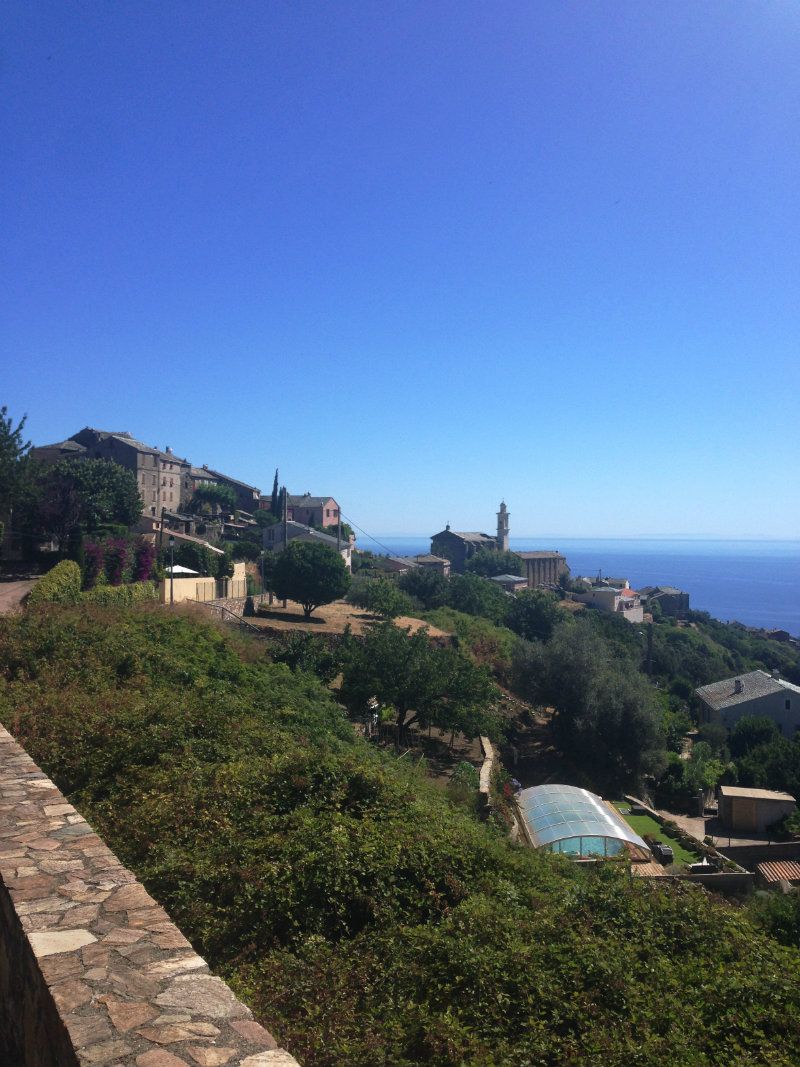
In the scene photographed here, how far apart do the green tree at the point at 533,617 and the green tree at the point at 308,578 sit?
1647 centimetres

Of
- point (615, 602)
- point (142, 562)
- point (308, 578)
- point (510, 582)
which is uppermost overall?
point (142, 562)

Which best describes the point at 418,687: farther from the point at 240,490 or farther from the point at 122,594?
the point at 240,490

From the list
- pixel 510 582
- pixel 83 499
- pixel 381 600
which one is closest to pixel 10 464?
pixel 83 499

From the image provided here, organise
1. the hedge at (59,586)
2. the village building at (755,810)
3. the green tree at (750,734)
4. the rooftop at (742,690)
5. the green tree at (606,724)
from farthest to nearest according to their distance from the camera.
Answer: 1. the rooftop at (742,690)
2. the green tree at (750,734)
3. the green tree at (606,724)
4. the village building at (755,810)
5. the hedge at (59,586)

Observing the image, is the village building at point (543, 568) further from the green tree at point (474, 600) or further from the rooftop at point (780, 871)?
the rooftop at point (780, 871)

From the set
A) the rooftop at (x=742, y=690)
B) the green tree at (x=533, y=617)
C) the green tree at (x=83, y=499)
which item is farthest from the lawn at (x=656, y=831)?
the green tree at (x=533, y=617)

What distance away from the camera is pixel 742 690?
4097cm

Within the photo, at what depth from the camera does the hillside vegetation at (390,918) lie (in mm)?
3867

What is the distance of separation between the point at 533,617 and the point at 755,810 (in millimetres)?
27875

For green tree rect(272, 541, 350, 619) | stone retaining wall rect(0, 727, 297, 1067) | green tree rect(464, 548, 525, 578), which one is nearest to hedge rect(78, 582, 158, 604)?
green tree rect(272, 541, 350, 619)

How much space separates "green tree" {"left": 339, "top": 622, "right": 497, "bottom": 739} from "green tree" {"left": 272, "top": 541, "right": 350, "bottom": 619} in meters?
14.3

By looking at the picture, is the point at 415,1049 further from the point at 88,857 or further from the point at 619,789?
the point at 619,789

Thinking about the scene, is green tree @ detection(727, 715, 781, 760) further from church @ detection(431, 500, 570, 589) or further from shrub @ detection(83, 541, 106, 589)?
church @ detection(431, 500, 570, 589)

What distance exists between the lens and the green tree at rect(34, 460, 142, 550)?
32219 millimetres
